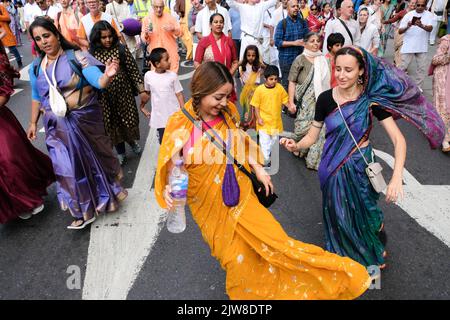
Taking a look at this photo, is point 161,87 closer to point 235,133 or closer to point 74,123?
point 74,123

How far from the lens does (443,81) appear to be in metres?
5.46

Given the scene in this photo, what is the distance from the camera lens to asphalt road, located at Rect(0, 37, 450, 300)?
309 centimetres

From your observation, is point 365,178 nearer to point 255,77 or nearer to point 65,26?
point 255,77

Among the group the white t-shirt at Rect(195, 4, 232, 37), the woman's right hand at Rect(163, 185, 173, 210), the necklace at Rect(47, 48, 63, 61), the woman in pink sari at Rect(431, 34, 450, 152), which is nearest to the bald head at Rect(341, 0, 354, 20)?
the woman in pink sari at Rect(431, 34, 450, 152)

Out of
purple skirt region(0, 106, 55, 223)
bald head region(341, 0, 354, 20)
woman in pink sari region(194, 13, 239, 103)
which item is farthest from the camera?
bald head region(341, 0, 354, 20)

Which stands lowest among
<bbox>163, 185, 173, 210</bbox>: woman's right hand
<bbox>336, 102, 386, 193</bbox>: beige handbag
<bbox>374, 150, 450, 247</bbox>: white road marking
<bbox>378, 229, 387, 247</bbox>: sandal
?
<bbox>374, 150, 450, 247</bbox>: white road marking

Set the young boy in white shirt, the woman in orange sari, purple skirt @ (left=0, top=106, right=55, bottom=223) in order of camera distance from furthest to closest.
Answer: the young boy in white shirt, purple skirt @ (left=0, top=106, right=55, bottom=223), the woman in orange sari

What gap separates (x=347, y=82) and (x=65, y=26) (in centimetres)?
674

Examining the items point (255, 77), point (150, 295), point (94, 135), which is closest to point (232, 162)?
point (150, 295)

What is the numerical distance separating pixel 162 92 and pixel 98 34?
1.01 m

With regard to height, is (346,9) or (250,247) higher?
(346,9)

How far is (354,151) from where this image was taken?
2852 millimetres

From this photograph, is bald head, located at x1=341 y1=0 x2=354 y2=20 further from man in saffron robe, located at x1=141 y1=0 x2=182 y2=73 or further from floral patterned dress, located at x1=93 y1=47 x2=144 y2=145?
floral patterned dress, located at x1=93 y1=47 x2=144 y2=145

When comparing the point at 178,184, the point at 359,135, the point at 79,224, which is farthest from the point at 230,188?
the point at 79,224
